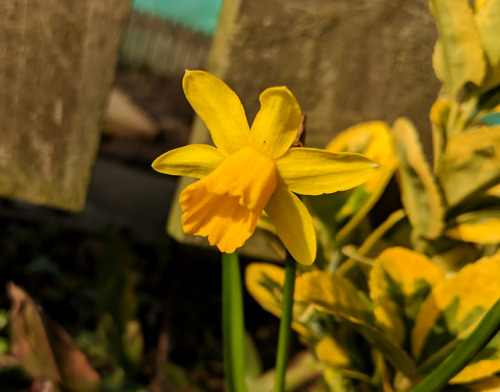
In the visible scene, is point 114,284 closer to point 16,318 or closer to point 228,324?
point 16,318

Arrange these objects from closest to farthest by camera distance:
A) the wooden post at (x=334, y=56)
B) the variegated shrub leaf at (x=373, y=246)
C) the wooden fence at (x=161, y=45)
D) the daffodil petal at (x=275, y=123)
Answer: the daffodil petal at (x=275, y=123) < the variegated shrub leaf at (x=373, y=246) < the wooden post at (x=334, y=56) < the wooden fence at (x=161, y=45)

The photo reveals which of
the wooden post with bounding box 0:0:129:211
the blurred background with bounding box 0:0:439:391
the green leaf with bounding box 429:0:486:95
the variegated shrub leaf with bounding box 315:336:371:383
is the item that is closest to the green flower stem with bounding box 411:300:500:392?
the variegated shrub leaf with bounding box 315:336:371:383

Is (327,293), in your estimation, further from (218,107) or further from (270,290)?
(218,107)

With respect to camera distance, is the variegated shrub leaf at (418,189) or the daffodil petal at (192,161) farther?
the variegated shrub leaf at (418,189)

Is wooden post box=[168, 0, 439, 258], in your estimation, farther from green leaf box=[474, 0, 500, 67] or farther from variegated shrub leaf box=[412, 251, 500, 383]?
variegated shrub leaf box=[412, 251, 500, 383]

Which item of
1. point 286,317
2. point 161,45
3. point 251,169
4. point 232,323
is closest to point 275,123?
point 251,169

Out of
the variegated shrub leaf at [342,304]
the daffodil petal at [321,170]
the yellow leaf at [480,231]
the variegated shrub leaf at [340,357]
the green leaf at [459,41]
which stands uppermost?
the green leaf at [459,41]

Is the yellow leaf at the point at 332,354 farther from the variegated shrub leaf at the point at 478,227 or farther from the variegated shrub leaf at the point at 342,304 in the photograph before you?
the variegated shrub leaf at the point at 478,227

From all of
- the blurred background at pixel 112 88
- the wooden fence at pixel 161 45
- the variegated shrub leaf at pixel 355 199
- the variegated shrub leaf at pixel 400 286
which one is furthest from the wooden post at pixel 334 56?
the wooden fence at pixel 161 45
